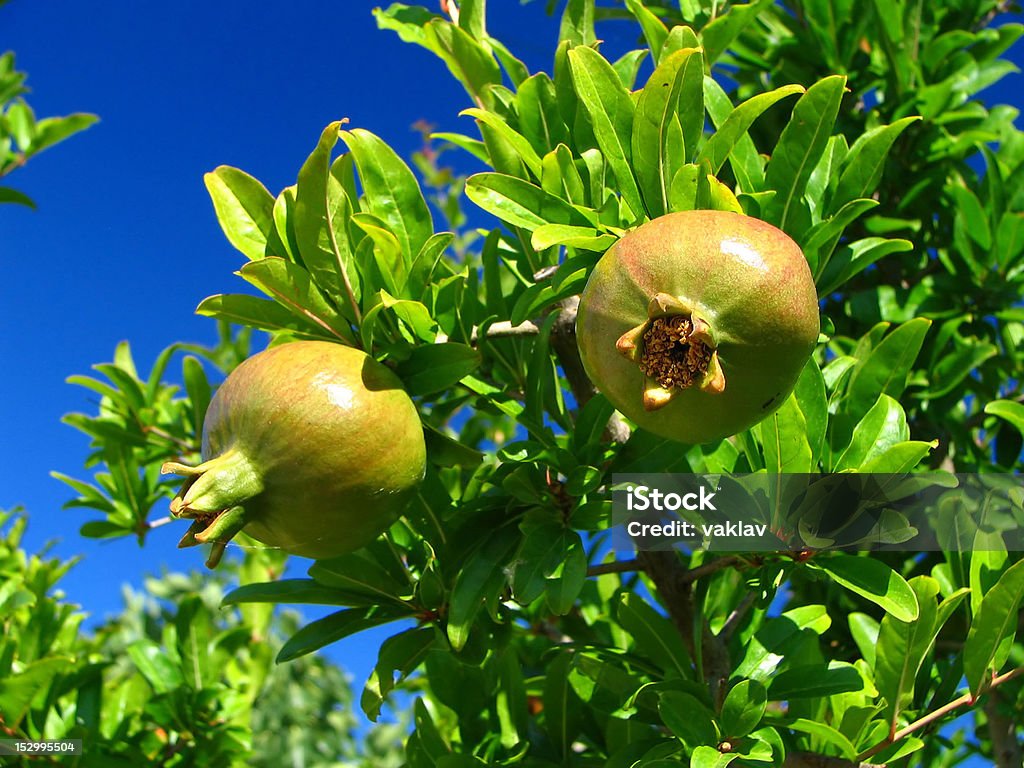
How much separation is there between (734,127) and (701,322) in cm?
41

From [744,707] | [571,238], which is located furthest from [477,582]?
[571,238]

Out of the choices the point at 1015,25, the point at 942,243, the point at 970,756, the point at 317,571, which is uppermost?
the point at 1015,25

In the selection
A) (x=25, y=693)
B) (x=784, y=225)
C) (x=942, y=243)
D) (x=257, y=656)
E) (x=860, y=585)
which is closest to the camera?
(x=860, y=585)

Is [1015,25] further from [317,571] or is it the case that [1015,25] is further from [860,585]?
[317,571]

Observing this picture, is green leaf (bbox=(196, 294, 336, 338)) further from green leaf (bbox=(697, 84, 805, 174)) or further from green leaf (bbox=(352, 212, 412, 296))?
green leaf (bbox=(697, 84, 805, 174))

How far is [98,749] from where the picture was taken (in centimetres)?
220

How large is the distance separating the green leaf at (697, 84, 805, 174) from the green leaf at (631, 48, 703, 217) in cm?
4

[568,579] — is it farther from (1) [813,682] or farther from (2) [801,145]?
(2) [801,145]

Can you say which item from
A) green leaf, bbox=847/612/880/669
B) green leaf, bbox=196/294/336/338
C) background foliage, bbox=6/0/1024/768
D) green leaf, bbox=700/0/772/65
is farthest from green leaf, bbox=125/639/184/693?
green leaf, bbox=700/0/772/65

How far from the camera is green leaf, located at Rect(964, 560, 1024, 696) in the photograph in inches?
54.7

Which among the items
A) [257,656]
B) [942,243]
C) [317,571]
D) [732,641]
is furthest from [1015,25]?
[257,656]

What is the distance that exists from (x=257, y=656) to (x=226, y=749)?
428mm

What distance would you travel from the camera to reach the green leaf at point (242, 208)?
146 cm

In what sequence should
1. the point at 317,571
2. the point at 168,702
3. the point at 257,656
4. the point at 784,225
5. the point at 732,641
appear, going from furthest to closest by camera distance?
the point at 257,656 < the point at 168,702 < the point at 732,641 < the point at 317,571 < the point at 784,225
